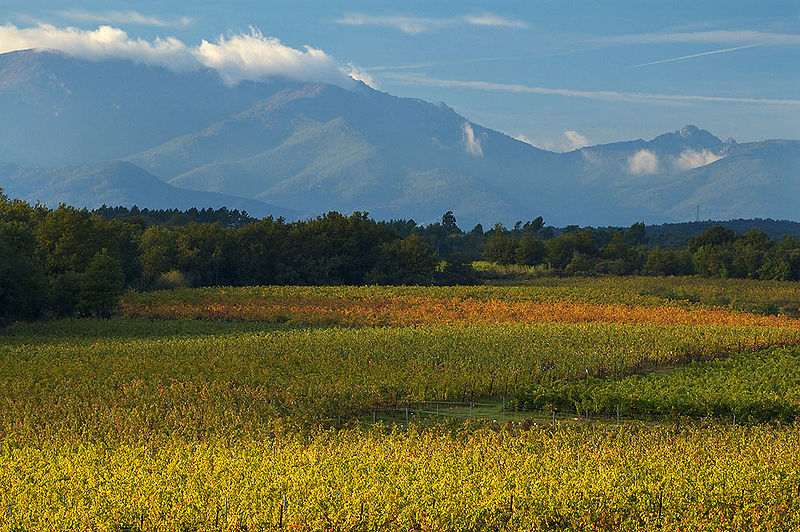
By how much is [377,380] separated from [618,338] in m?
18.6

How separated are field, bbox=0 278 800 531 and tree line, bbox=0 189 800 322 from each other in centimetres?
532

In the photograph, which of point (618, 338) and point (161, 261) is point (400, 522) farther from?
point (161, 261)

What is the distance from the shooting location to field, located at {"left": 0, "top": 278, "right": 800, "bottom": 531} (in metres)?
17.8

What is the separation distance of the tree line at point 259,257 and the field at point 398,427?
532cm

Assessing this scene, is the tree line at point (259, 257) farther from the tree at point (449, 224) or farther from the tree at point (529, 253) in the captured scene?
the tree at point (449, 224)

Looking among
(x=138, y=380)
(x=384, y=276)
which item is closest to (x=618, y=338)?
(x=138, y=380)

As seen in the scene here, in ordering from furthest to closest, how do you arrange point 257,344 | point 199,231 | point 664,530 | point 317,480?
point 199,231
point 257,344
point 317,480
point 664,530

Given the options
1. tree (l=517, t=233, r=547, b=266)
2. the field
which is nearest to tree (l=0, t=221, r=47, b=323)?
the field

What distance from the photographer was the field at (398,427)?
58.4ft

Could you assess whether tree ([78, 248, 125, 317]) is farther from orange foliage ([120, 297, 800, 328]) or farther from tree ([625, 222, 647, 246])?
tree ([625, 222, 647, 246])

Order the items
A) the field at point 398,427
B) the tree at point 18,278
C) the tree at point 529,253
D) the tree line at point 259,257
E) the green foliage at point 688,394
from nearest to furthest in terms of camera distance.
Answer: the field at point 398,427
the green foliage at point 688,394
the tree at point 18,278
the tree line at point 259,257
the tree at point 529,253

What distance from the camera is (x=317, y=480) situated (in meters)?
18.9

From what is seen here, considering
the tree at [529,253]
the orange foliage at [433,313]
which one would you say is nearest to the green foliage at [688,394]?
the orange foliage at [433,313]

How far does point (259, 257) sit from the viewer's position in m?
92.8
